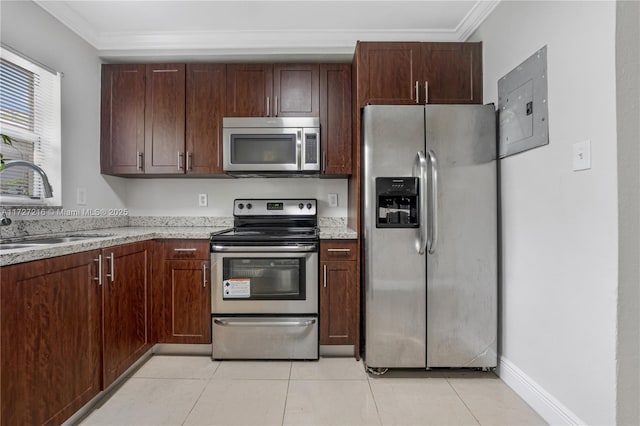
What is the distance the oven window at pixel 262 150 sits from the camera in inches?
104

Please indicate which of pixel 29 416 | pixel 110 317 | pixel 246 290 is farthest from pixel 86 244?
pixel 246 290

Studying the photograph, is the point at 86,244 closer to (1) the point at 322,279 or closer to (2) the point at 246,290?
(2) the point at 246,290

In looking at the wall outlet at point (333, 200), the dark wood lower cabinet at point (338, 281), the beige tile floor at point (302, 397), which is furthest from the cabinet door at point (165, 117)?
the beige tile floor at point (302, 397)

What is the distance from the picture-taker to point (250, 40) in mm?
2578

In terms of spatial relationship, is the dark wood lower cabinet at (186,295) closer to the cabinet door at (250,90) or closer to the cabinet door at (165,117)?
the cabinet door at (165,117)

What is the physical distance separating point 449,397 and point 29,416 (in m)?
2.00

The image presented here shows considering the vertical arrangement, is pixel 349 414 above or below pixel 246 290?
below

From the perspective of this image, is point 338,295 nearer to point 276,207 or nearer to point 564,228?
point 276,207

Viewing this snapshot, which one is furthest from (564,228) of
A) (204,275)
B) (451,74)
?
(204,275)

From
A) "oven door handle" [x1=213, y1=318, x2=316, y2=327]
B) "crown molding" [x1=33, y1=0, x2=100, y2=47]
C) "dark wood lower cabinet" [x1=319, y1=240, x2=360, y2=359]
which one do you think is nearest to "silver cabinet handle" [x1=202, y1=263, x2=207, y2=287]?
"oven door handle" [x1=213, y1=318, x2=316, y2=327]

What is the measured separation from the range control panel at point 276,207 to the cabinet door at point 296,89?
2.40ft

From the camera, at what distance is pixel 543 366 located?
1741mm

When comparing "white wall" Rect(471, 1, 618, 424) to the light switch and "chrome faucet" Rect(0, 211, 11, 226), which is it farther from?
"chrome faucet" Rect(0, 211, 11, 226)

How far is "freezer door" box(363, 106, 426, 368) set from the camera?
2.10m
